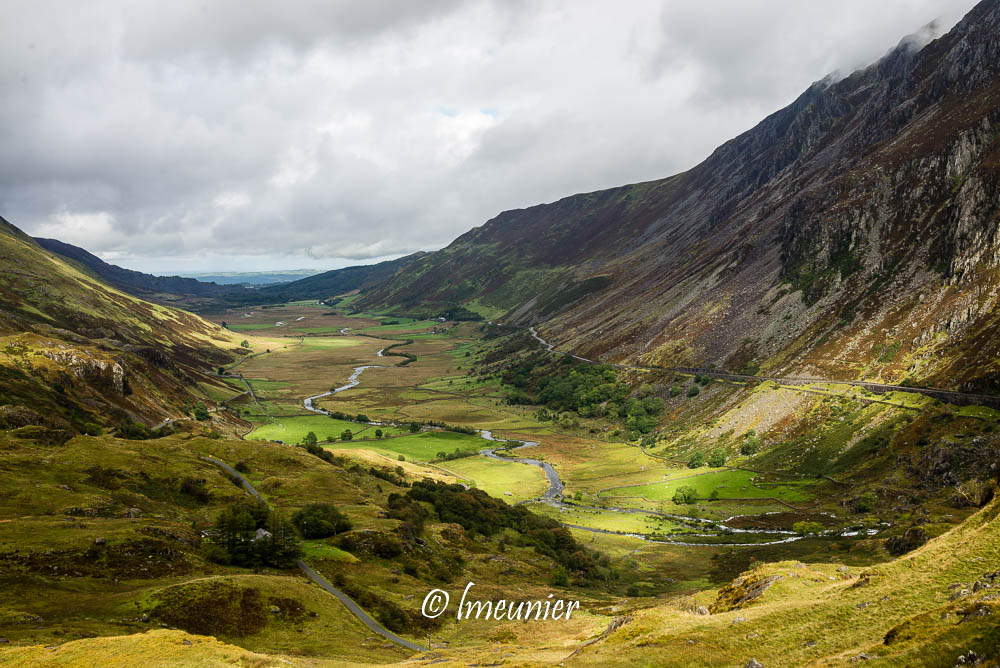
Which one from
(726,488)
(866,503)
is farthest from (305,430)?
(866,503)

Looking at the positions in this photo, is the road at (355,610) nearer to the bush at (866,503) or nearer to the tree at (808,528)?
the tree at (808,528)

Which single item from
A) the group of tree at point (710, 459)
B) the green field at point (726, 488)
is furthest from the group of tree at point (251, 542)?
the group of tree at point (710, 459)

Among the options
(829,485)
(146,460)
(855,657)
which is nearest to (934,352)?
(829,485)

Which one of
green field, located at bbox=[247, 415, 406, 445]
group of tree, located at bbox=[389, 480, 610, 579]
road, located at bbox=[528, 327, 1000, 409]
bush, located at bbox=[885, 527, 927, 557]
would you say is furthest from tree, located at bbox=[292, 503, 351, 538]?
road, located at bbox=[528, 327, 1000, 409]

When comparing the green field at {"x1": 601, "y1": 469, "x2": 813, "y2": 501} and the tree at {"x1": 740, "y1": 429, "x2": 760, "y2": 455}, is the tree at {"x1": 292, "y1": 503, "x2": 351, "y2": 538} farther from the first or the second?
the tree at {"x1": 740, "y1": 429, "x2": 760, "y2": 455}

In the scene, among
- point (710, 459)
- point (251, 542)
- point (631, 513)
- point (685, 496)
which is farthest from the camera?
point (710, 459)

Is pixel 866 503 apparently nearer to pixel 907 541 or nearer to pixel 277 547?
pixel 907 541
